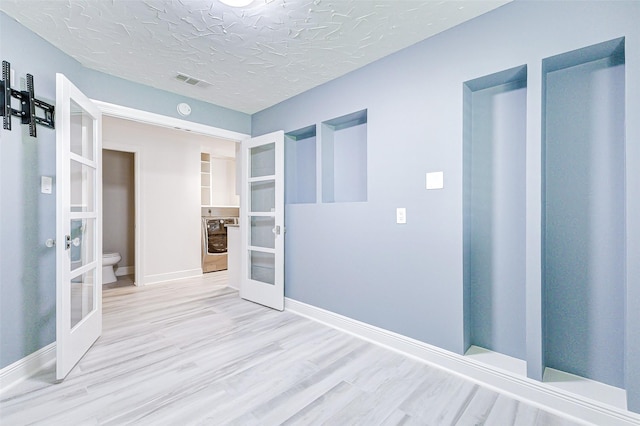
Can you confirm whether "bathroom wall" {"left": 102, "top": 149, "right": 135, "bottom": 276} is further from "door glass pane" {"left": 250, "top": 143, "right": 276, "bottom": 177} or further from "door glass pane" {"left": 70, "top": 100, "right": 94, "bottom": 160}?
"door glass pane" {"left": 70, "top": 100, "right": 94, "bottom": 160}

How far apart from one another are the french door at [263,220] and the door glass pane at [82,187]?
Result: 164 centimetres

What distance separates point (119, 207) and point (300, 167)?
3865mm

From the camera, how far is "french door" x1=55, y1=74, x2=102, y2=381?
191 centimetres

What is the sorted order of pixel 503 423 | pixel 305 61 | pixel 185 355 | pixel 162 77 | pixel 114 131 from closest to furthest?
pixel 503 423 → pixel 185 355 → pixel 305 61 → pixel 162 77 → pixel 114 131

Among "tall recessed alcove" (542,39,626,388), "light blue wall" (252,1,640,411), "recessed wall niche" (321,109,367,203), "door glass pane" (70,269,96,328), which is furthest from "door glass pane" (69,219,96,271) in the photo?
"tall recessed alcove" (542,39,626,388)

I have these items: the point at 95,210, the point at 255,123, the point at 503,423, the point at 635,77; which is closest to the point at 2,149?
the point at 95,210

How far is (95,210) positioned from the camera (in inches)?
99.3

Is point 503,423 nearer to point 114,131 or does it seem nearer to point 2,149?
point 2,149

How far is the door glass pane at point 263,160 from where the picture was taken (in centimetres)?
354

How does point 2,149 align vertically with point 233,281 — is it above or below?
above

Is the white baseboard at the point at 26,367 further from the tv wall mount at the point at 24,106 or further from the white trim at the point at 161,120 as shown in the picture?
the white trim at the point at 161,120

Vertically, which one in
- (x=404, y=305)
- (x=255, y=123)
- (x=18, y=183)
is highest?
(x=255, y=123)

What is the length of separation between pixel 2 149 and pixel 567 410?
3.83 metres

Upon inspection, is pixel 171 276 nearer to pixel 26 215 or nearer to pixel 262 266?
pixel 262 266
